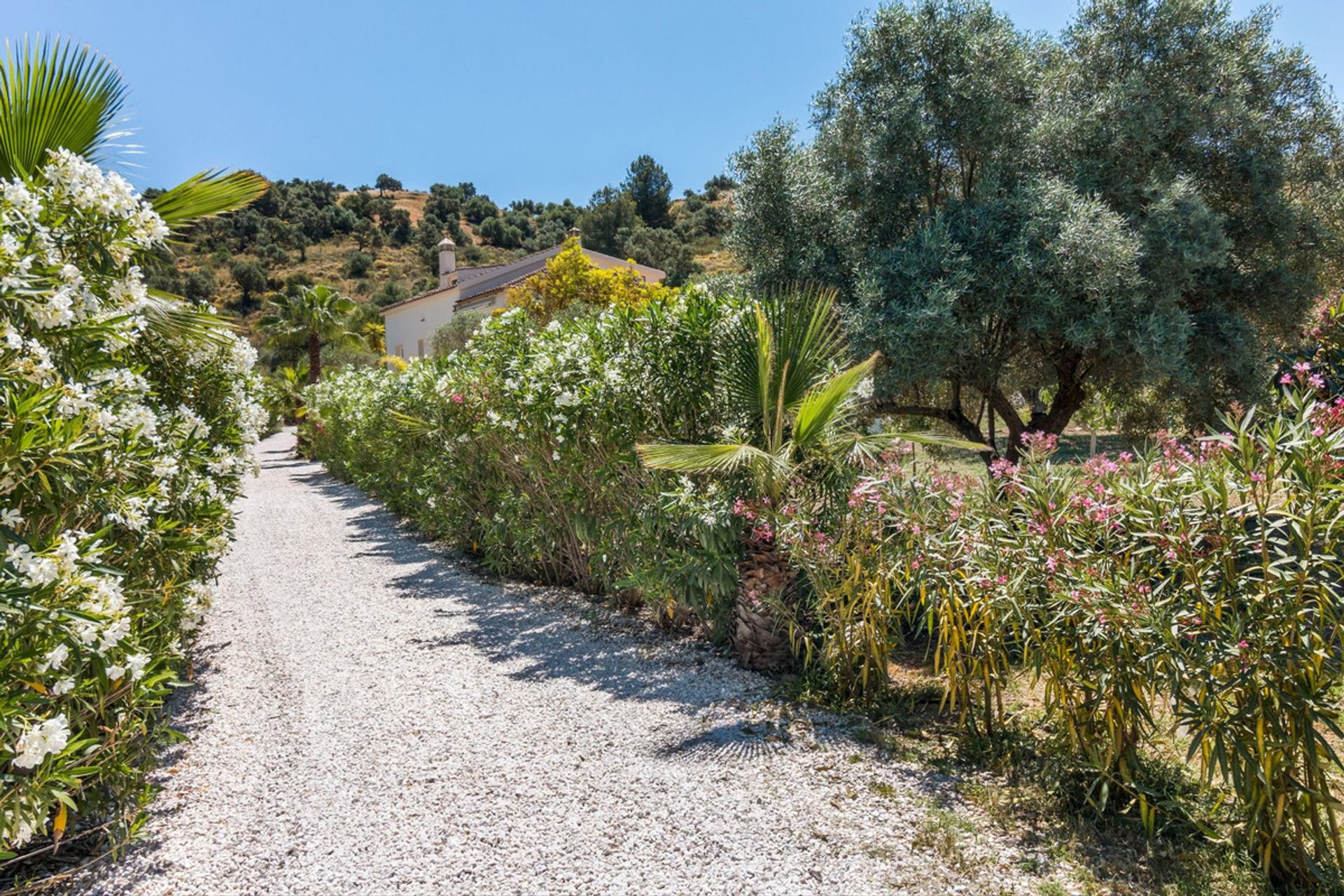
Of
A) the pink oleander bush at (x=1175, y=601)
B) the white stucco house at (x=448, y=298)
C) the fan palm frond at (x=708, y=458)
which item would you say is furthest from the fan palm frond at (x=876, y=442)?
the white stucco house at (x=448, y=298)

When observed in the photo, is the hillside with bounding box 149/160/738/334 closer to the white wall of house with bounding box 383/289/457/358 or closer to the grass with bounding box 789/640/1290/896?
the white wall of house with bounding box 383/289/457/358

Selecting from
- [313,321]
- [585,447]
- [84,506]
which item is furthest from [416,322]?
[84,506]

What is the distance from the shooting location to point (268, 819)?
3.14 meters

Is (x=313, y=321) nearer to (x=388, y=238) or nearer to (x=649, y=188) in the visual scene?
(x=649, y=188)

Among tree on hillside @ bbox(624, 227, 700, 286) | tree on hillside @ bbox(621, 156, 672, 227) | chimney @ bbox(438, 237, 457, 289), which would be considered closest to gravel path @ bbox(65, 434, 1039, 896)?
chimney @ bbox(438, 237, 457, 289)

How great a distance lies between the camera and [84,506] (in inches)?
105

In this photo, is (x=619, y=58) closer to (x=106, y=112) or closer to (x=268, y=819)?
(x=106, y=112)

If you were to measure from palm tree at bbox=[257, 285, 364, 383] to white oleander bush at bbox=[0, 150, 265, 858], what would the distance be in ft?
79.2

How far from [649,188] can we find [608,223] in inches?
343

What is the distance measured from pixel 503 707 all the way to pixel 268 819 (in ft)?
4.56

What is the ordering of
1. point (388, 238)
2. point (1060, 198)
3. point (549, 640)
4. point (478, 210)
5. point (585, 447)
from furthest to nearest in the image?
point (478, 210) → point (388, 238) → point (1060, 198) → point (585, 447) → point (549, 640)

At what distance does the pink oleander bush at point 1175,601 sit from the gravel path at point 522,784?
0.66 metres

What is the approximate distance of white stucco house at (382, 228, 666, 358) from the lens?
29141 millimetres

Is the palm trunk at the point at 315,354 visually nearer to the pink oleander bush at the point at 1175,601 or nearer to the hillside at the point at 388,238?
the hillside at the point at 388,238
